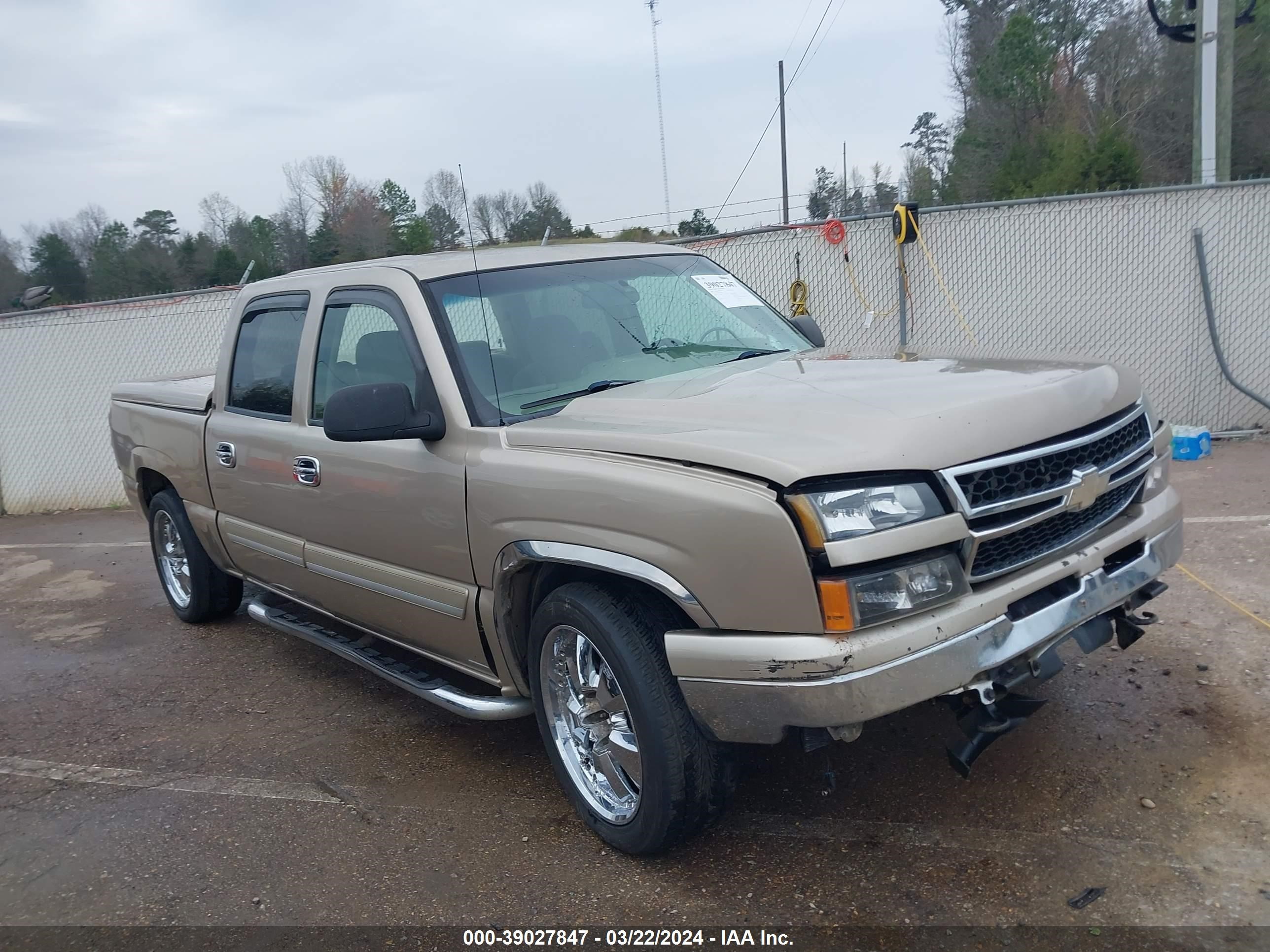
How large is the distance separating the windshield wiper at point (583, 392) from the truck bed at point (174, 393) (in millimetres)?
2600

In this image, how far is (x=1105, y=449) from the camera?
319cm

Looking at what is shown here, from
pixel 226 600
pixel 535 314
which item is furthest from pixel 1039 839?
pixel 226 600

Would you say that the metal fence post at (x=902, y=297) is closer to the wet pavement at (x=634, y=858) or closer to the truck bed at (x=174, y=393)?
the wet pavement at (x=634, y=858)

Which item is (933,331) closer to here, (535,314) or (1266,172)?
(535,314)

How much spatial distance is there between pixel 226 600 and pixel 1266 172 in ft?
93.1

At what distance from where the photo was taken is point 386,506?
390 centimetres

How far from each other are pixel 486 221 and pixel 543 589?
199 cm

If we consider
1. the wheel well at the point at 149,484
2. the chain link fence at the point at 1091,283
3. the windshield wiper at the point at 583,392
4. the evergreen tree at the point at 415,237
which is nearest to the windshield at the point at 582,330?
the windshield wiper at the point at 583,392

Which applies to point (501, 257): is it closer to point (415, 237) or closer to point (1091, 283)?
point (415, 237)

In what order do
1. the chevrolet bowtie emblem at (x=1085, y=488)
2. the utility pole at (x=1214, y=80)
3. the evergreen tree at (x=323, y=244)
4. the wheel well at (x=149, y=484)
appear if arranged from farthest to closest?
1. the utility pole at (x=1214, y=80)
2. the wheel well at (x=149, y=484)
3. the evergreen tree at (x=323, y=244)
4. the chevrolet bowtie emblem at (x=1085, y=488)

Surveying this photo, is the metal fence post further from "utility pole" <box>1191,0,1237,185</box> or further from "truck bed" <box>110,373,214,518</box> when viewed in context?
"truck bed" <box>110,373,214,518</box>

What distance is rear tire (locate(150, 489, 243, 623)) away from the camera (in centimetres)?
597

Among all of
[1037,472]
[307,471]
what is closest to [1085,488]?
[1037,472]

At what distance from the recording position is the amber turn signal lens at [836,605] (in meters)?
2.54
